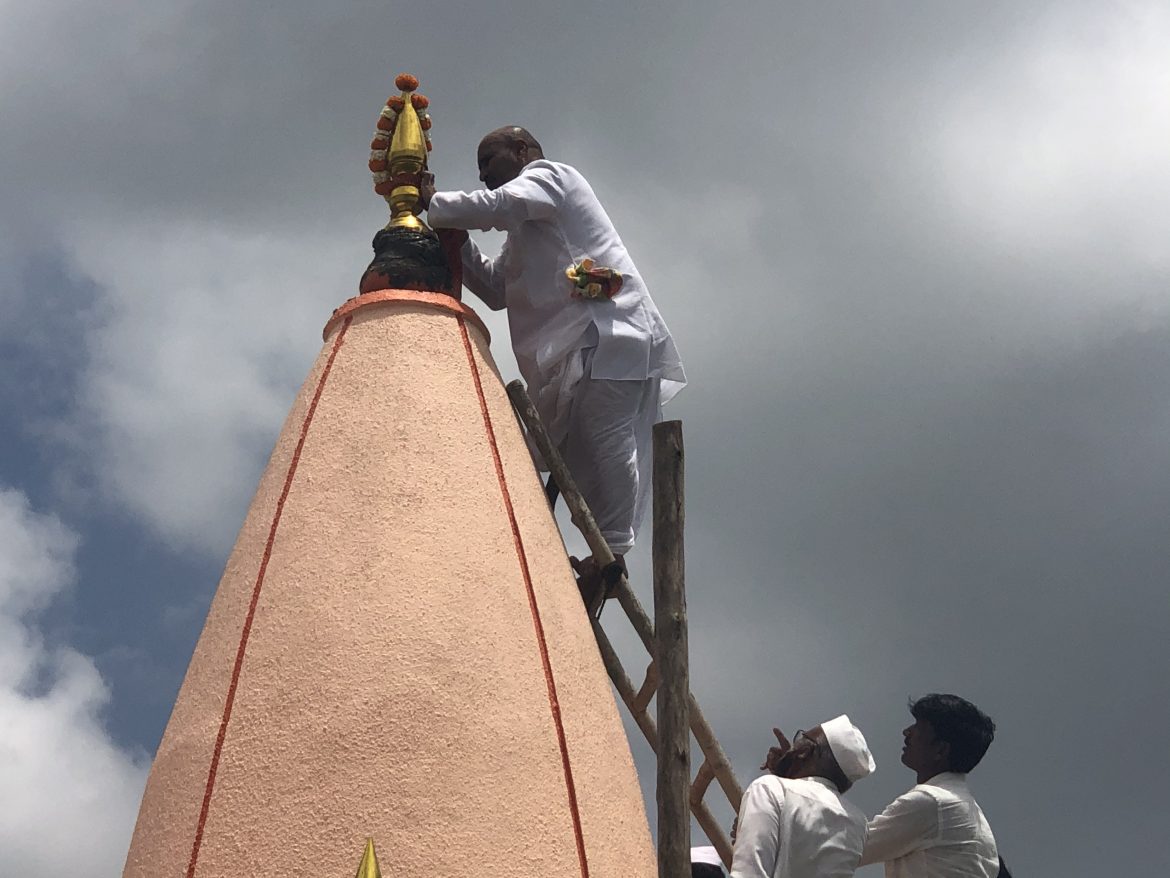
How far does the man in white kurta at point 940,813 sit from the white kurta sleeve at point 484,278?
2.33m

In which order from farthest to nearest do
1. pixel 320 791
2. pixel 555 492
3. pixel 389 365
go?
pixel 555 492
pixel 389 365
pixel 320 791

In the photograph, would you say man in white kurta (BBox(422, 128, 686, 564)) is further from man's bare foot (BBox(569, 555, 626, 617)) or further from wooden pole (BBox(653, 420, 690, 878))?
wooden pole (BBox(653, 420, 690, 878))

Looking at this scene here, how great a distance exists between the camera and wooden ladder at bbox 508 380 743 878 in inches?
182

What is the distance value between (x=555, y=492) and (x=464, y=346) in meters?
0.73

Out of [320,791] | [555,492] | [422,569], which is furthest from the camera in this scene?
[555,492]

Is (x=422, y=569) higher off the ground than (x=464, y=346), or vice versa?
(x=464, y=346)

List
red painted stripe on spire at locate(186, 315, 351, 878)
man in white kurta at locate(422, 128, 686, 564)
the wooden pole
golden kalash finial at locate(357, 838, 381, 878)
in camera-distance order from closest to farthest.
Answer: golden kalash finial at locate(357, 838, 381, 878) < red painted stripe on spire at locate(186, 315, 351, 878) < the wooden pole < man in white kurta at locate(422, 128, 686, 564)

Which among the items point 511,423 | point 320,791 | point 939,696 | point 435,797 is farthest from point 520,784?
point 939,696

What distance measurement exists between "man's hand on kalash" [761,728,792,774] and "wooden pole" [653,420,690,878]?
35 cm

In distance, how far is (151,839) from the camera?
14.2ft

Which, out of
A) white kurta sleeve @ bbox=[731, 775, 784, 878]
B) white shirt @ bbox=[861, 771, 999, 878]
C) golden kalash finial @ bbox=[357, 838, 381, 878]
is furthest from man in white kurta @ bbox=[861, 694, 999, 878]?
golden kalash finial @ bbox=[357, 838, 381, 878]

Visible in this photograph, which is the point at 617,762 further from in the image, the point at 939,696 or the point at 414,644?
the point at 939,696

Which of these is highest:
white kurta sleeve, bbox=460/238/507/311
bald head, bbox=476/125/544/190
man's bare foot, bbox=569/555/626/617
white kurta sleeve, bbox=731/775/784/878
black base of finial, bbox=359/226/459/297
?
bald head, bbox=476/125/544/190

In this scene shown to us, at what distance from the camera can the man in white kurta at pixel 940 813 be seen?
196 inches
